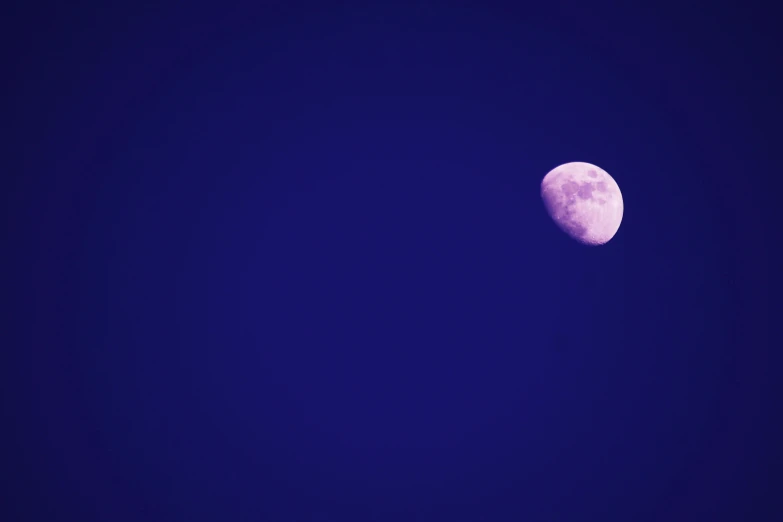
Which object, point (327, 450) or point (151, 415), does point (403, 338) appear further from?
point (151, 415)

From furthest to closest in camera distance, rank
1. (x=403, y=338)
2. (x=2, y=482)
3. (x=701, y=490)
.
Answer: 1. (x=701, y=490)
2. (x=403, y=338)
3. (x=2, y=482)

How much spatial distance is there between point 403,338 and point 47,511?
6.23 meters

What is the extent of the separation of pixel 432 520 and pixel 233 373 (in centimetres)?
442

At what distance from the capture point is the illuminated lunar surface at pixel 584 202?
781 centimetres

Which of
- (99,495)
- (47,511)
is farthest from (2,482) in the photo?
(99,495)

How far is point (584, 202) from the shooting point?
25.6ft

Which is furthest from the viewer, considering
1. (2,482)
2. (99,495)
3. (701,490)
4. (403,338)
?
(701,490)

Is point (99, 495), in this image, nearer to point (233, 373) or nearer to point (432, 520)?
point (233, 373)

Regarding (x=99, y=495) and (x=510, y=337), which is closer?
(x=99, y=495)

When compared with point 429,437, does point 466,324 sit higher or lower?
higher

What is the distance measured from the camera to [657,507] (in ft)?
28.1

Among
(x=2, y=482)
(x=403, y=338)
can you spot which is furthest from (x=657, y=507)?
(x=2, y=482)

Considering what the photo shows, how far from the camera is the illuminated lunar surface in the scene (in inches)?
307

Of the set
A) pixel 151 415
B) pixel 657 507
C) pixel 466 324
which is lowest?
pixel 657 507
